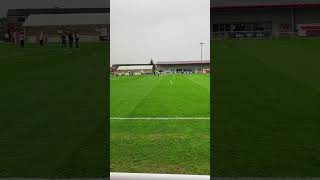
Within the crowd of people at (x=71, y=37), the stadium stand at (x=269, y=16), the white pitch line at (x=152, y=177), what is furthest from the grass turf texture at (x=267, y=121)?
the crowd of people at (x=71, y=37)

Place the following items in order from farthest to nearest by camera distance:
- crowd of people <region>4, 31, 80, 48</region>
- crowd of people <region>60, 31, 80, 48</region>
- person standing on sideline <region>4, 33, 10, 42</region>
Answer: person standing on sideline <region>4, 33, 10, 42</region> → crowd of people <region>4, 31, 80, 48</region> → crowd of people <region>60, 31, 80, 48</region>

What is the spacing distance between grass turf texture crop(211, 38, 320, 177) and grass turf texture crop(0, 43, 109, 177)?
1.32 meters

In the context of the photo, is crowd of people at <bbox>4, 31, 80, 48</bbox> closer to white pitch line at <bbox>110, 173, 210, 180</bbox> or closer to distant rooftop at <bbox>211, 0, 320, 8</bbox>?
distant rooftop at <bbox>211, 0, 320, 8</bbox>

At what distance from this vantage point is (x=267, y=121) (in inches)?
287

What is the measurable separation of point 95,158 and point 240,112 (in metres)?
4.00

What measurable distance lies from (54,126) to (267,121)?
3.13 m

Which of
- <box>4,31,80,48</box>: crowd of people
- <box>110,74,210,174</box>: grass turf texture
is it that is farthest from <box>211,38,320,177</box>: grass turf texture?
<box>4,31,80,48</box>: crowd of people

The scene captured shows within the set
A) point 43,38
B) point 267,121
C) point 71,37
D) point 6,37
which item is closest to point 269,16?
point 267,121

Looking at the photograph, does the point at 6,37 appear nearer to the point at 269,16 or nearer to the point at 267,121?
the point at 267,121

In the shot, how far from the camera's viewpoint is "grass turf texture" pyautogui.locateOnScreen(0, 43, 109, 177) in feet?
15.1

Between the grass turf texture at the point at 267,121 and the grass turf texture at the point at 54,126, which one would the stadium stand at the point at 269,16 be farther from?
the grass turf texture at the point at 54,126

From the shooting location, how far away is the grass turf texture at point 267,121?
4660mm

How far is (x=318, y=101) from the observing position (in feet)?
30.2

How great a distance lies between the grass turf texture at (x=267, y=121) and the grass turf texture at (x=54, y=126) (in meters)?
1.32
